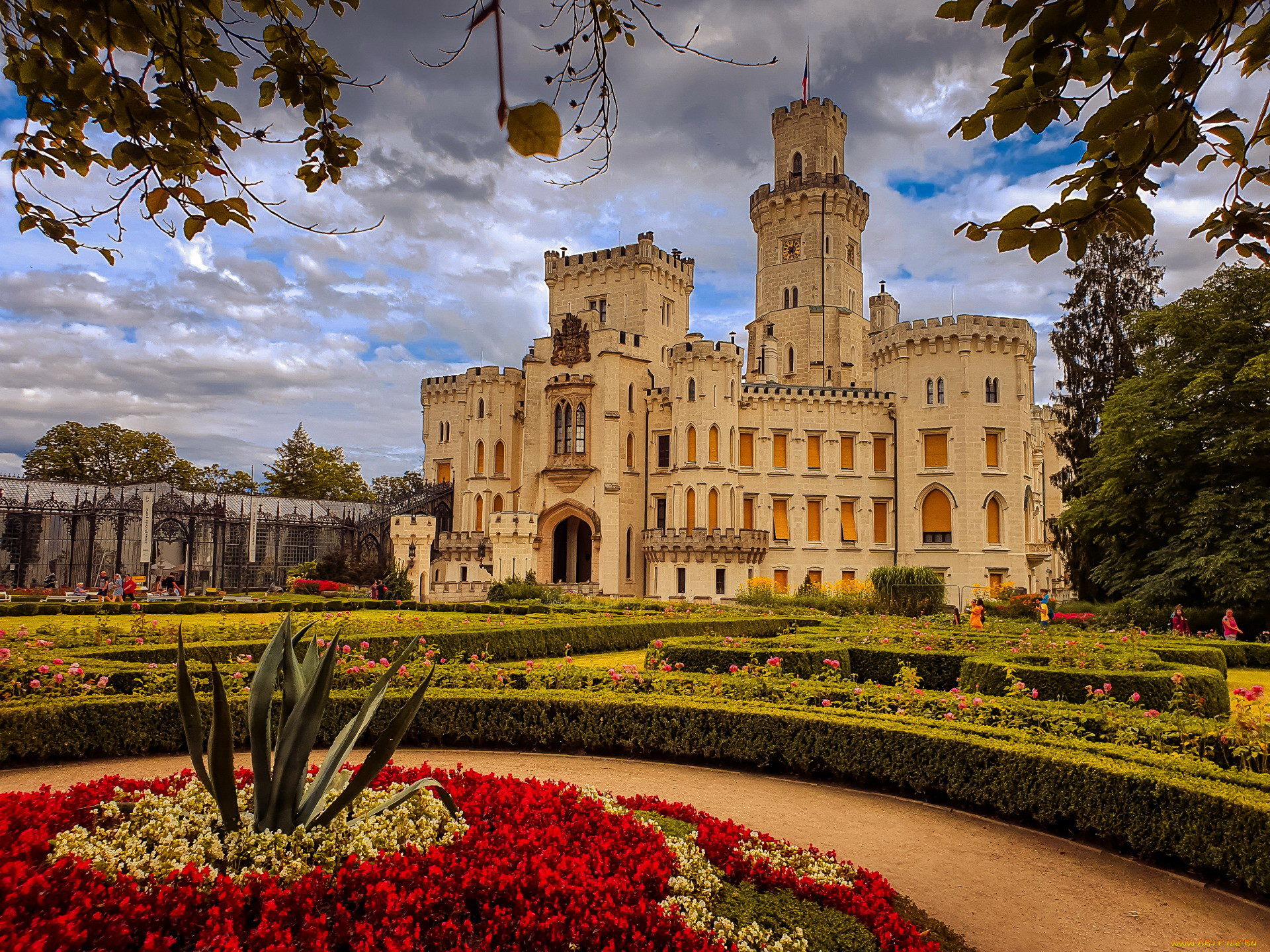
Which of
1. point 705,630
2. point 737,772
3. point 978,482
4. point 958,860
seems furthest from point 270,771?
point 978,482

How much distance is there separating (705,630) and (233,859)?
15847mm

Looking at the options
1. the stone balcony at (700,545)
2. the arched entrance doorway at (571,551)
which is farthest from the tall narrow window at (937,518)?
the arched entrance doorway at (571,551)

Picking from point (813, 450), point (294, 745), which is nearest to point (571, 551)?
point (813, 450)

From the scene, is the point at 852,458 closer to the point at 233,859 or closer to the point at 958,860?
the point at 958,860

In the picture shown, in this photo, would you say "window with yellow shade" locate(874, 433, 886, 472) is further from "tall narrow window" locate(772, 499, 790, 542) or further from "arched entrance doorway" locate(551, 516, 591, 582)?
"arched entrance doorway" locate(551, 516, 591, 582)

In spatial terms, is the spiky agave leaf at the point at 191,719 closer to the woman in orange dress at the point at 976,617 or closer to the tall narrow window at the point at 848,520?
the woman in orange dress at the point at 976,617

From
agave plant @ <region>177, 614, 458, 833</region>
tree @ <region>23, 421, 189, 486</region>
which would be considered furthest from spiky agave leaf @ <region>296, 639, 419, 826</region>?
tree @ <region>23, 421, 189, 486</region>

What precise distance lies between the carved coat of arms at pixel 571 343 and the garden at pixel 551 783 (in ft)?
87.3

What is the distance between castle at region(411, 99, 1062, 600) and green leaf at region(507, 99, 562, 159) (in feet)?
104

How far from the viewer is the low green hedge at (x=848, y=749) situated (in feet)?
20.0

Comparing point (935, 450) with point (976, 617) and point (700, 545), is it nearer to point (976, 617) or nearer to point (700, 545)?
point (700, 545)

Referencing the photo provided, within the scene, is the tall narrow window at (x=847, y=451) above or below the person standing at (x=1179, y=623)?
above

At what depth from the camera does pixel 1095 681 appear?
10.8 metres

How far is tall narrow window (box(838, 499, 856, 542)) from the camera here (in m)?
39.8
